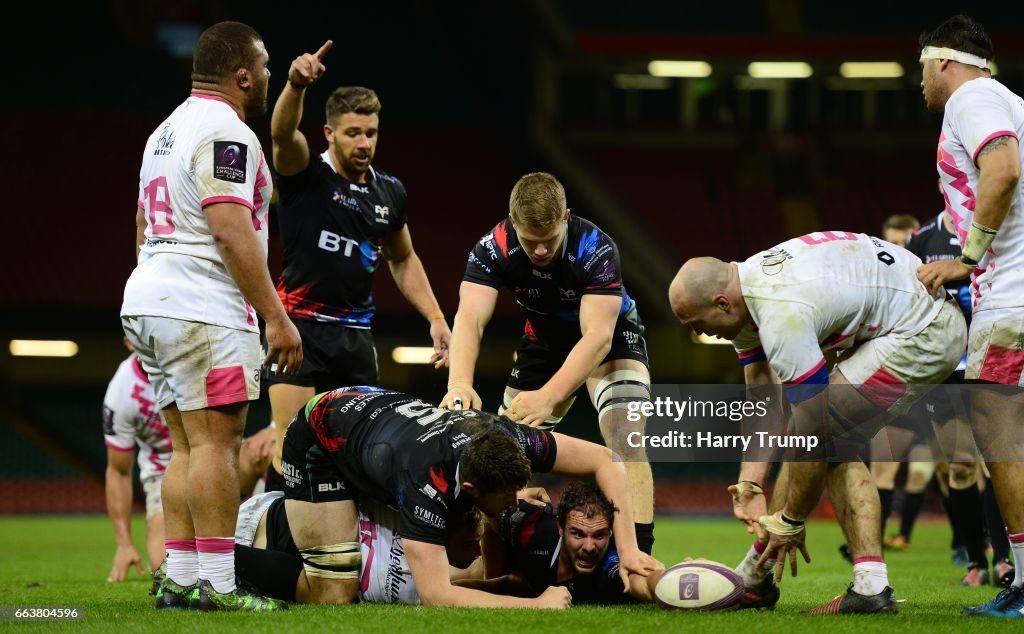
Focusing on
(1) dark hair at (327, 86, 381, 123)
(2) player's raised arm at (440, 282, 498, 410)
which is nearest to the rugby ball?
(2) player's raised arm at (440, 282, 498, 410)

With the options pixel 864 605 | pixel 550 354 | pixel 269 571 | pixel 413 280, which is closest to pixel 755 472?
pixel 864 605

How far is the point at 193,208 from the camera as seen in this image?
16.2ft

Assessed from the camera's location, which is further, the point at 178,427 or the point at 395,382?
the point at 395,382

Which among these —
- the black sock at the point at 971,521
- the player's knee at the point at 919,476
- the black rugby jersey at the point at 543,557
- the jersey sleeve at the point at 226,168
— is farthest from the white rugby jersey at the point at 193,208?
the player's knee at the point at 919,476

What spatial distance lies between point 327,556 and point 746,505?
6.45 feet

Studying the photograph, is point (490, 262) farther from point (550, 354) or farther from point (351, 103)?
point (351, 103)

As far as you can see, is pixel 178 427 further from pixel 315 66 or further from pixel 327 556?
pixel 315 66

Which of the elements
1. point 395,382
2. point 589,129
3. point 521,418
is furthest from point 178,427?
point 589,129

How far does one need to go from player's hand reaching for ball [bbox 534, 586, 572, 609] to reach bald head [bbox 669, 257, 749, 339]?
4.31ft

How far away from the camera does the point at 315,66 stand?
224 inches

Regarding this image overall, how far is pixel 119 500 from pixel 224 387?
433cm

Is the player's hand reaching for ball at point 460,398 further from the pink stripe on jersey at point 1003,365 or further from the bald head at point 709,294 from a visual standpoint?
the pink stripe on jersey at point 1003,365

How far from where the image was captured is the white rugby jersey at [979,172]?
16.3 ft

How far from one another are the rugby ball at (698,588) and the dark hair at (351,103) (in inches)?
139
